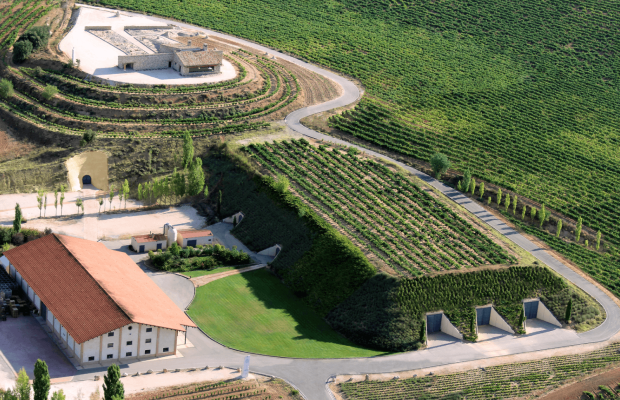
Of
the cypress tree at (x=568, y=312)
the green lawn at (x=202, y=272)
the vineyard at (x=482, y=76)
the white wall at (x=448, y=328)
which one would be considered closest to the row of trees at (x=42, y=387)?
the green lawn at (x=202, y=272)

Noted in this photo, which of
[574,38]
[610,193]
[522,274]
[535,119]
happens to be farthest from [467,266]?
[574,38]

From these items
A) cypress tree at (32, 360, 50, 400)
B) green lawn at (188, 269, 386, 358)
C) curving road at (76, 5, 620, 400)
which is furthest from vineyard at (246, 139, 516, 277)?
cypress tree at (32, 360, 50, 400)

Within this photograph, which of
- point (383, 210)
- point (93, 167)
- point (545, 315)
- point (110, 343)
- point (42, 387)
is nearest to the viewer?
point (42, 387)

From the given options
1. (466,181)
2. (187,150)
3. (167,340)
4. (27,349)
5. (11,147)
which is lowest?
(27,349)

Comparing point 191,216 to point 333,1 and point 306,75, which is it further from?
point 333,1

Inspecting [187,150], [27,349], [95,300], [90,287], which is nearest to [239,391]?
[95,300]

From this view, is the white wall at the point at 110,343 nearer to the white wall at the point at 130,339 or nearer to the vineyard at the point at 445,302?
the white wall at the point at 130,339

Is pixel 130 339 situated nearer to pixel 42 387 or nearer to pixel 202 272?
pixel 42 387
